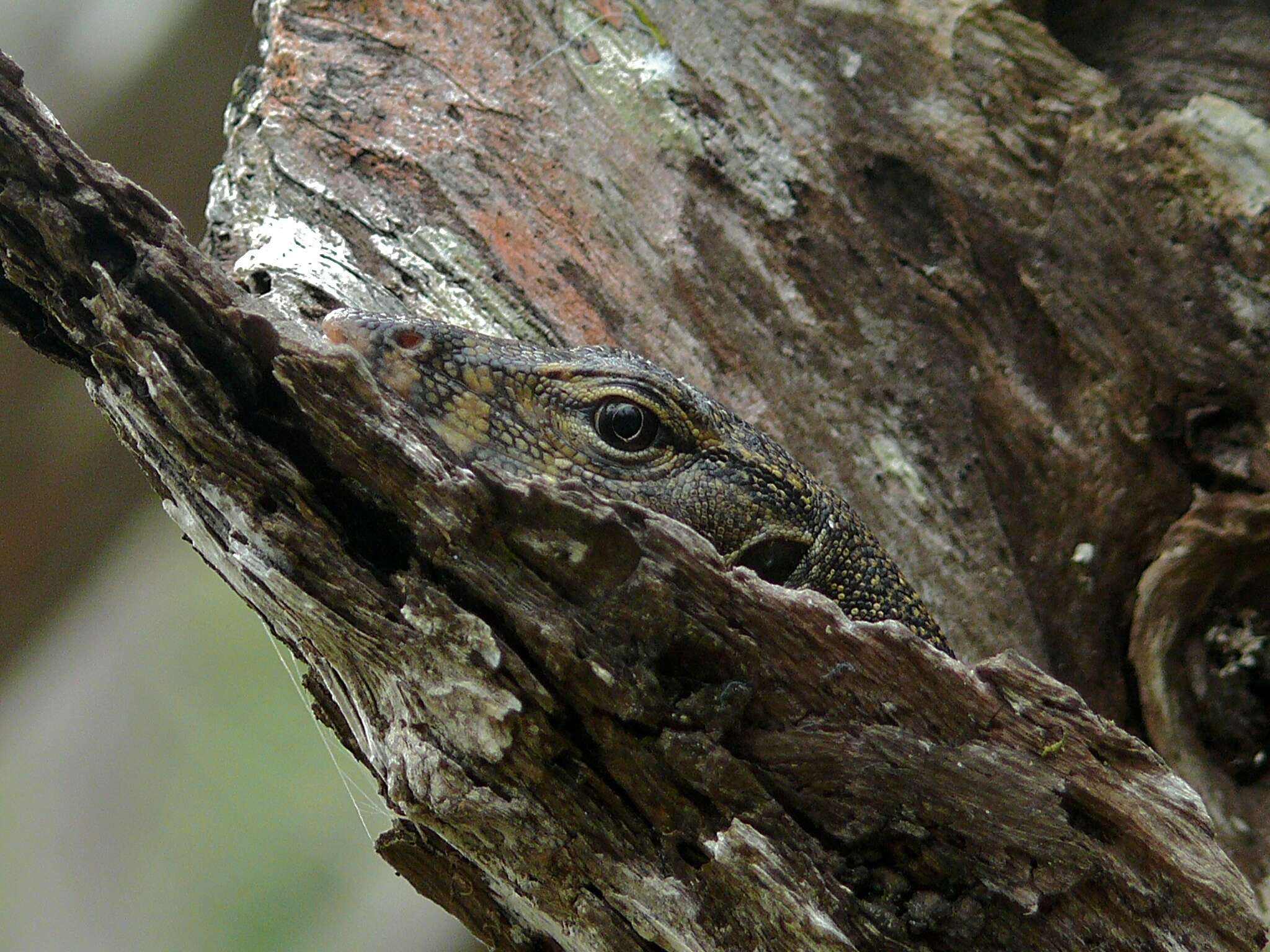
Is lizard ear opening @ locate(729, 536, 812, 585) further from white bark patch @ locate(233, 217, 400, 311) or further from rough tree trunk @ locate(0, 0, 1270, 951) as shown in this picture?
white bark patch @ locate(233, 217, 400, 311)

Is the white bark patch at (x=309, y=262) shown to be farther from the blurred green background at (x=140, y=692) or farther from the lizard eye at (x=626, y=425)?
the blurred green background at (x=140, y=692)

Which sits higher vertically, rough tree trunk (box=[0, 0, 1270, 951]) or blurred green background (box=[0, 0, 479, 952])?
rough tree trunk (box=[0, 0, 1270, 951])

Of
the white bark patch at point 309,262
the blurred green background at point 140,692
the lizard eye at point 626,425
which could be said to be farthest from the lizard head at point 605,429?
the blurred green background at point 140,692

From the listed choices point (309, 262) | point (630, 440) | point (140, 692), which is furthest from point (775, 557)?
point (140, 692)

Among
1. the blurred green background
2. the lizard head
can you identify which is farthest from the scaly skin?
the blurred green background

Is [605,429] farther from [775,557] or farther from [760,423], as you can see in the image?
[760,423]

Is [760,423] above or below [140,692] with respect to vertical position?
above
